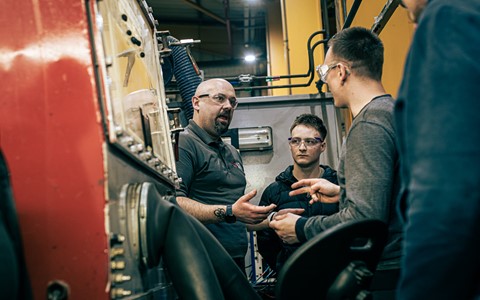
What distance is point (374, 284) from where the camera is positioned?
5.44 ft

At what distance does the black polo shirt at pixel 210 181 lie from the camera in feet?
9.73

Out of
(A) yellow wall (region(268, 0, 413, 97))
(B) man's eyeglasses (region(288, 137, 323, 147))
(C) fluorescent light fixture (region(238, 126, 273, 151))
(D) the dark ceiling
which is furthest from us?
(D) the dark ceiling

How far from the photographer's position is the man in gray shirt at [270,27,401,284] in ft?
5.32

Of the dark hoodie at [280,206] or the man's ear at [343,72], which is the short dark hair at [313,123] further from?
the man's ear at [343,72]

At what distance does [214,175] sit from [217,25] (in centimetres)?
761

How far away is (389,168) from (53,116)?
45.3 inches

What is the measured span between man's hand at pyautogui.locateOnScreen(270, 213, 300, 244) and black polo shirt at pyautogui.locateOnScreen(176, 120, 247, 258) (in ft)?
3.47

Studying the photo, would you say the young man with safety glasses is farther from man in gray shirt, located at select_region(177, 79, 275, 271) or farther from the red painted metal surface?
the red painted metal surface

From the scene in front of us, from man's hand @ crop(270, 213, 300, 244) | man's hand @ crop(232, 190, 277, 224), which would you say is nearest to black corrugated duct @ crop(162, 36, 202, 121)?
man's hand @ crop(232, 190, 277, 224)

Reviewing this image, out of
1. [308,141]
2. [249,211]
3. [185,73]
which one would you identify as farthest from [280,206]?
[185,73]

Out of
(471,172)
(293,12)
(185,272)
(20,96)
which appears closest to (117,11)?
(20,96)

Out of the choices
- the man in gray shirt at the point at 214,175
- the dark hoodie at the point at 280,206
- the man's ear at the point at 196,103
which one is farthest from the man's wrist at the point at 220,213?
the man's ear at the point at 196,103

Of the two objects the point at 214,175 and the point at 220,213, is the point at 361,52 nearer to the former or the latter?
the point at 220,213

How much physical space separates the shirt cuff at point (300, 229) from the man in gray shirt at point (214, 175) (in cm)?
59
